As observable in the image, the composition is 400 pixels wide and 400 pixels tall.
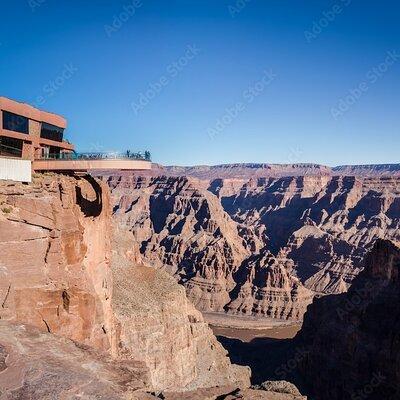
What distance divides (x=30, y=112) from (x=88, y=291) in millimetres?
20414

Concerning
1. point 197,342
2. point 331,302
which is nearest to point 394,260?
point 331,302

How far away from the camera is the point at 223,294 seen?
13338cm

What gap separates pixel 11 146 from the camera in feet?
121

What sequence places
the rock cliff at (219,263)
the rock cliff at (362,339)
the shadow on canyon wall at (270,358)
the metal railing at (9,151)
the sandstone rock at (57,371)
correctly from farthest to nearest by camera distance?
the rock cliff at (219,263) → the shadow on canyon wall at (270,358) → the rock cliff at (362,339) → the metal railing at (9,151) → the sandstone rock at (57,371)

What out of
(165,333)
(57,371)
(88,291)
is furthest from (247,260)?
(57,371)

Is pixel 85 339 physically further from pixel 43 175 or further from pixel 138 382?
pixel 43 175

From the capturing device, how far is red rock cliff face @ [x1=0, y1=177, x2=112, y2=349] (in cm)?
2197

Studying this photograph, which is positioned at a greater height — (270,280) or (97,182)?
(97,182)

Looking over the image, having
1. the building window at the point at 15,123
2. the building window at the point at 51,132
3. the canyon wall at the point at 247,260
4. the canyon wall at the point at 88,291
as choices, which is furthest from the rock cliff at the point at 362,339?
the building window at the point at 15,123

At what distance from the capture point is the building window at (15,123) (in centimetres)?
3691

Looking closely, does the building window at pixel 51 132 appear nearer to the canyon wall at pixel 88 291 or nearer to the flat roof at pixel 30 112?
the flat roof at pixel 30 112

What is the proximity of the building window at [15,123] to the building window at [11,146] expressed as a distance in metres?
1.03

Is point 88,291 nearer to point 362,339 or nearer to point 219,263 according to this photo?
point 362,339

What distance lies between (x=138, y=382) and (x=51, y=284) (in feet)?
32.9
